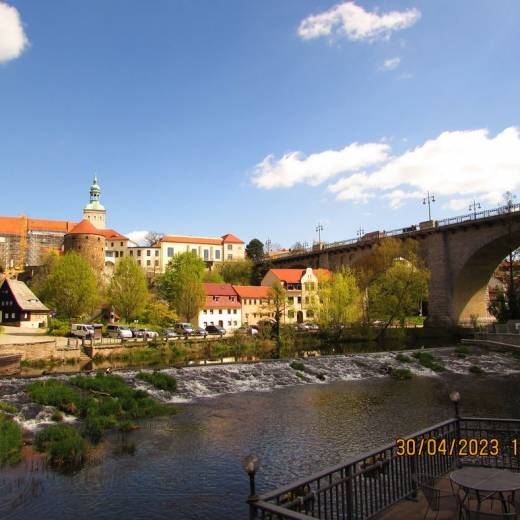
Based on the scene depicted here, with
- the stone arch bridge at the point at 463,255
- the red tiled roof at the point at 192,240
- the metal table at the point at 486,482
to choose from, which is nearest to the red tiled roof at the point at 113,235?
the red tiled roof at the point at 192,240

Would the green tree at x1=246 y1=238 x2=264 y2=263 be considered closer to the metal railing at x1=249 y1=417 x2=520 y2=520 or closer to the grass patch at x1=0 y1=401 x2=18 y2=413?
the grass patch at x1=0 y1=401 x2=18 y2=413

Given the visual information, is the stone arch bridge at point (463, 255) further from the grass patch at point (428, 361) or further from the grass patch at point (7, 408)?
the grass patch at point (7, 408)

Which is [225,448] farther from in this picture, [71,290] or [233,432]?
[71,290]

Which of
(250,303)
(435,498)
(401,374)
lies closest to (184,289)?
(250,303)

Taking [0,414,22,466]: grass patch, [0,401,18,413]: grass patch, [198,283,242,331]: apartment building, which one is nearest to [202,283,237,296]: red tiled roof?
[198,283,242,331]: apartment building

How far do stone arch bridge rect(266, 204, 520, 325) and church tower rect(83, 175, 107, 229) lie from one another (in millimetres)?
98732

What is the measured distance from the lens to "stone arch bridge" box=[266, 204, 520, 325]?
5791cm

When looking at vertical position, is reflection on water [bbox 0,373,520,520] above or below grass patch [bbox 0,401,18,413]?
below

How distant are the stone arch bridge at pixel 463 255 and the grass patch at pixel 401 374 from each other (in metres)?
31.1

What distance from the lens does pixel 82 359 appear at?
126 ft

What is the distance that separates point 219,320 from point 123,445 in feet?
171

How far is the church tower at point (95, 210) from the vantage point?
140m

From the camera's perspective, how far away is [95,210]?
463 ft

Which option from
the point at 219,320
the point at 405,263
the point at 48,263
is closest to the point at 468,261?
the point at 405,263
